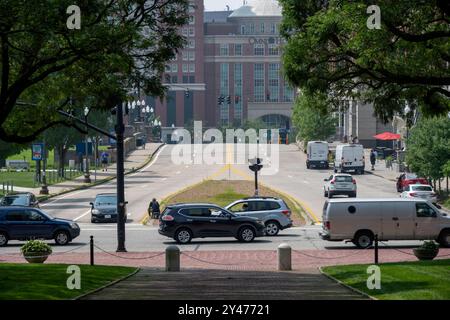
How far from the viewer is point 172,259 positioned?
99.0ft

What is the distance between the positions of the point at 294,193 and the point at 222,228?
28.5 meters

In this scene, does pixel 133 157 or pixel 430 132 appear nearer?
pixel 430 132

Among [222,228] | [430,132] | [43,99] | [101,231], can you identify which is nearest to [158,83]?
[43,99]

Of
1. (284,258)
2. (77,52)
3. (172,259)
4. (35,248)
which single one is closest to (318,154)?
(35,248)

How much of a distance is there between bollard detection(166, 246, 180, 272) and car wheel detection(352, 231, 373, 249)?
922 cm

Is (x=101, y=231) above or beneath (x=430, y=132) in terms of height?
beneath

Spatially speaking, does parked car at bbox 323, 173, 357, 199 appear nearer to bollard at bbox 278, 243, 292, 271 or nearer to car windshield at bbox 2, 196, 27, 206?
car windshield at bbox 2, 196, 27, 206

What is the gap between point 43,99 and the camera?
29.8 m

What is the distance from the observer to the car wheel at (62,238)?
40625 mm

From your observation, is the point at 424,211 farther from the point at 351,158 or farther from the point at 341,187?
the point at 351,158

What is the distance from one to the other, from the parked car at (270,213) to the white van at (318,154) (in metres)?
52.0

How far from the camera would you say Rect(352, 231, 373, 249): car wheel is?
3722cm

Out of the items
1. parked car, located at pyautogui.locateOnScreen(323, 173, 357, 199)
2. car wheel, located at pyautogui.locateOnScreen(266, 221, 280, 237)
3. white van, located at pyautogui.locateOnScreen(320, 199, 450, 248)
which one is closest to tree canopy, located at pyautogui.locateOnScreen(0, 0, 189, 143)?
white van, located at pyautogui.locateOnScreen(320, 199, 450, 248)

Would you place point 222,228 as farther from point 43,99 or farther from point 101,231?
point 43,99
